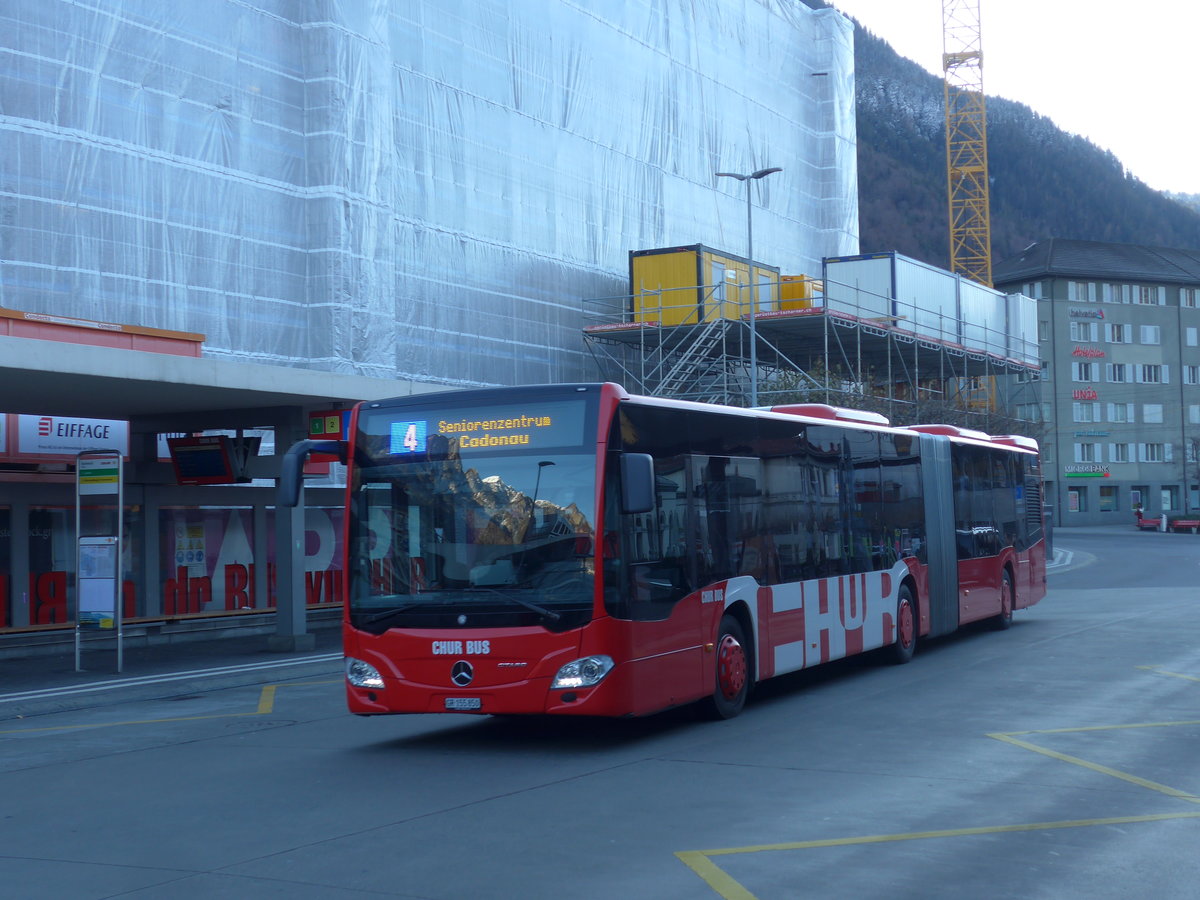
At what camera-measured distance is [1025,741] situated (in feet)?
A: 33.8

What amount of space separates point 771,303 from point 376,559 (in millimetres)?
33364

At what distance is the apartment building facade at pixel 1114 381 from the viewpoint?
96312mm

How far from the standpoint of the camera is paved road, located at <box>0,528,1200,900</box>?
257 inches

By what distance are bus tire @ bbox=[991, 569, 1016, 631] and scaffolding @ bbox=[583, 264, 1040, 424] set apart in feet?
52.0

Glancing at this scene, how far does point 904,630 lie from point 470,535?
26.0 feet

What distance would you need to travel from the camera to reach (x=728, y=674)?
12.0m

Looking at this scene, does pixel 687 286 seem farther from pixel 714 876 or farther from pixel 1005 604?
pixel 714 876

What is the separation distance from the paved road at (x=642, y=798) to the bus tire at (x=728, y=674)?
0.16 m

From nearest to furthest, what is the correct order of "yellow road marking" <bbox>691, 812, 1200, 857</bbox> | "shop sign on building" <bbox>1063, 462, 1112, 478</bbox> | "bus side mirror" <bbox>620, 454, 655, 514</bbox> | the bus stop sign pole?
"yellow road marking" <bbox>691, 812, 1200, 857</bbox>, "bus side mirror" <bbox>620, 454, 655, 514</bbox>, the bus stop sign pole, "shop sign on building" <bbox>1063, 462, 1112, 478</bbox>

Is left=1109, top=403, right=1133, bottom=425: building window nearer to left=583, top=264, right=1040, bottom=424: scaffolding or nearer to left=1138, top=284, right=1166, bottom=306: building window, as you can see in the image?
left=1138, top=284, right=1166, bottom=306: building window

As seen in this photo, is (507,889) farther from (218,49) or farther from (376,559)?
(218,49)

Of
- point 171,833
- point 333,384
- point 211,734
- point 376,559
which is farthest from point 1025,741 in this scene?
point 333,384

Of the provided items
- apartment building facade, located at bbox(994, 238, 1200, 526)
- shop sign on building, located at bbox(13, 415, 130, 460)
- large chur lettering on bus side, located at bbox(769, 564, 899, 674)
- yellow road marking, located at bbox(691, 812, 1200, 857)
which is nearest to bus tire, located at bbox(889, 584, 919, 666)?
large chur lettering on bus side, located at bbox(769, 564, 899, 674)

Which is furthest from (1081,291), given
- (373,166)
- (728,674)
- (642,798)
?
(642,798)
